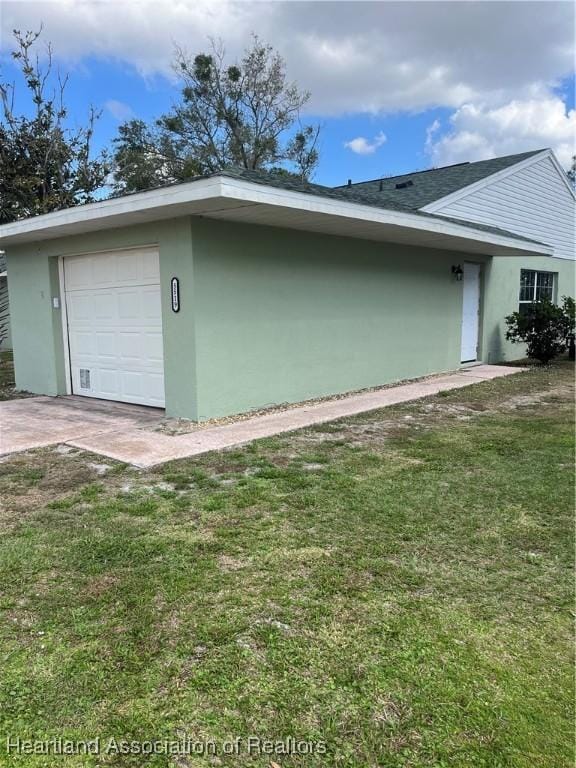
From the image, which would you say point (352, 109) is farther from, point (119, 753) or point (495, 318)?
point (119, 753)

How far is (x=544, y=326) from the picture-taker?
1180cm

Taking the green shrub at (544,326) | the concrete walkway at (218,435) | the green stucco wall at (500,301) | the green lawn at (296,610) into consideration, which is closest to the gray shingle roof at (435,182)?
the green stucco wall at (500,301)

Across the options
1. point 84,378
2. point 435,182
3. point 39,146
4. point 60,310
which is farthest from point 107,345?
point 39,146

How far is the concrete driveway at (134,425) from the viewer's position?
541 centimetres

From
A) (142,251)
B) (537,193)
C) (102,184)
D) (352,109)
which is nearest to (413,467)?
(142,251)

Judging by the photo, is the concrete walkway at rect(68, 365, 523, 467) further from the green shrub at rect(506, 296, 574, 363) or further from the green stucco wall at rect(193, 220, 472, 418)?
the green shrub at rect(506, 296, 574, 363)

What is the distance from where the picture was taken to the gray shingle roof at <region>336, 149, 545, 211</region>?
38.6 ft

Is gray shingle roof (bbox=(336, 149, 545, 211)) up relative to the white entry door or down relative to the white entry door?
up

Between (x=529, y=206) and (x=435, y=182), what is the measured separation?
2.53 meters

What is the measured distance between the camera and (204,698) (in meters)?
1.99

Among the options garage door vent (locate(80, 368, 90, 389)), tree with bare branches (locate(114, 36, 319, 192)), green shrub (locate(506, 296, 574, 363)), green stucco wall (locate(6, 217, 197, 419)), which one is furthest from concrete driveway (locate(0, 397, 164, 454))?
tree with bare branches (locate(114, 36, 319, 192))

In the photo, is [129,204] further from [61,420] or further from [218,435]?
[61,420]

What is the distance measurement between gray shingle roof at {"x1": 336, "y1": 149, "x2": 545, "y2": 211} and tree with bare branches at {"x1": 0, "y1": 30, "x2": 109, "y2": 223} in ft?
32.5

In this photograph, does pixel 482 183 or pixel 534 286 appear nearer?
pixel 482 183
